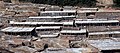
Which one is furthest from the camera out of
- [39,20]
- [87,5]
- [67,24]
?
[87,5]

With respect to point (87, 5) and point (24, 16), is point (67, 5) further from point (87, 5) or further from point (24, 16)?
point (24, 16)

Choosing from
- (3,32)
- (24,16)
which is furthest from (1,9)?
(3,32)

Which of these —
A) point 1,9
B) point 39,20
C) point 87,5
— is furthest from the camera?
point 87,5

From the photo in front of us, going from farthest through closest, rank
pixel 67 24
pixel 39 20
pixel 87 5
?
pixel 87 5 → pixel 39 20 → pixel 67 24

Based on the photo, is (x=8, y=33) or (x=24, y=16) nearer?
(x=8, y=33)

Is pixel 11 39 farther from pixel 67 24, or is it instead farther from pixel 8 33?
pixel 67 24

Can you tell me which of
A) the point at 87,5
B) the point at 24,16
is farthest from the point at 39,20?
the point at 87,5

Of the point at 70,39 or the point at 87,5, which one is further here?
the point at 87,5

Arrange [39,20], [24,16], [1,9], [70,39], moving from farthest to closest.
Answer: [1,9] → [24,16] → [39,20] → [70,39]
